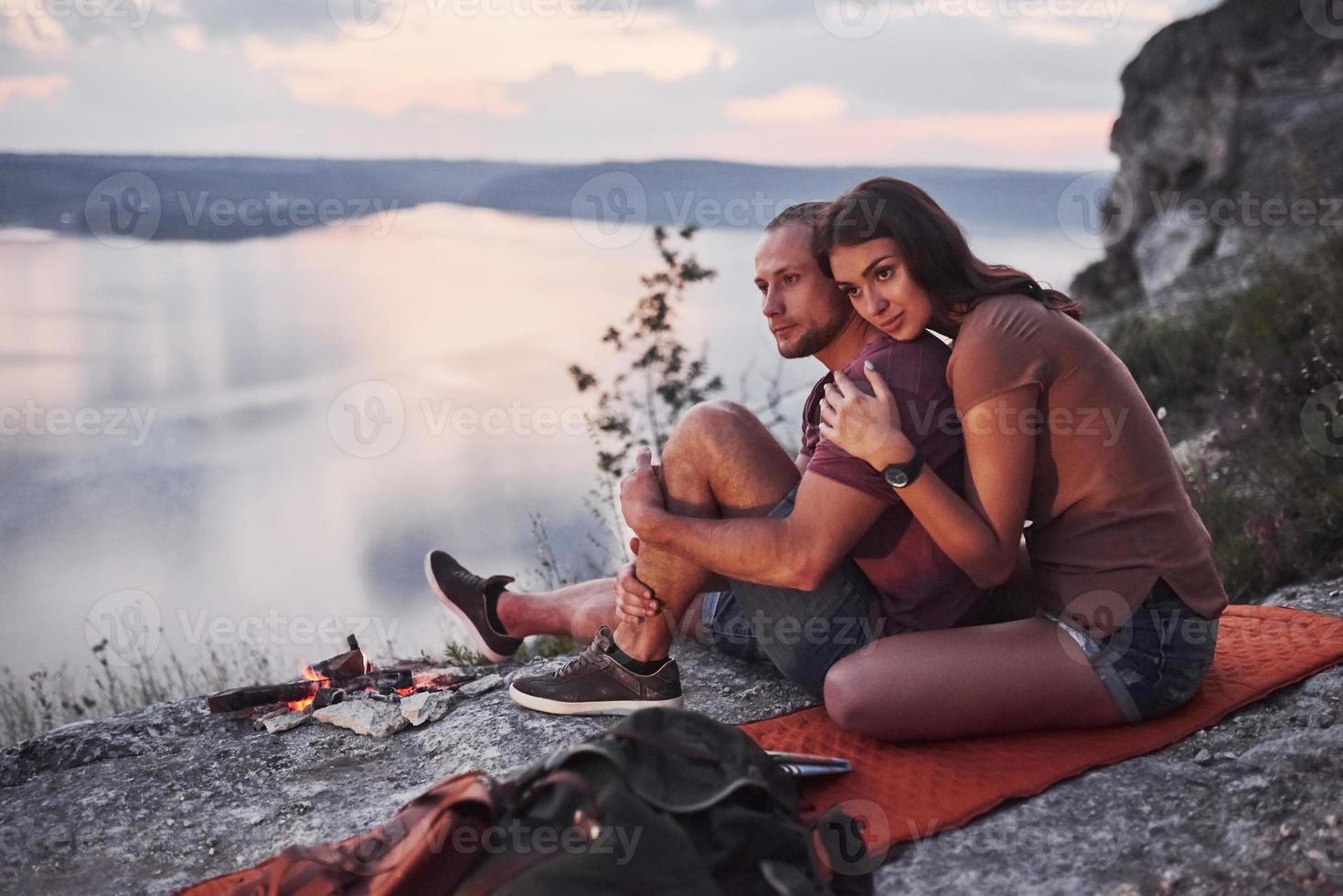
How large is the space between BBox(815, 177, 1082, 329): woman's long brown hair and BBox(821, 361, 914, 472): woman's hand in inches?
10.8

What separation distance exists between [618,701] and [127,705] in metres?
3.07

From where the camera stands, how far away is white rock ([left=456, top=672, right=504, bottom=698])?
13.4 ft

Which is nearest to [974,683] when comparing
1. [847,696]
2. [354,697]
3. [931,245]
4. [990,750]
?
[990,750]

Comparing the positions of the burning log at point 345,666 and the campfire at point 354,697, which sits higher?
→ the burning log at point 345,666

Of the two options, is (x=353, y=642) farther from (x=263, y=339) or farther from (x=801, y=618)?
(x=263, y=339)

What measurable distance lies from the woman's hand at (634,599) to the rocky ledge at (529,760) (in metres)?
0.39

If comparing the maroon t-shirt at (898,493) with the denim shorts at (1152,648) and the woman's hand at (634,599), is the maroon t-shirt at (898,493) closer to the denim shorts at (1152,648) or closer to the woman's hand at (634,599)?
the denim shorts at (1152,648)

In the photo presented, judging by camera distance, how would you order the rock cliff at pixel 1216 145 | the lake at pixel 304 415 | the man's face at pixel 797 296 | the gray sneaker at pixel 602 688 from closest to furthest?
1. the man's face at pixel 797 296
2. the gray sneaker at pixel 602 688
3. the lake at pixel 304 415
4. the rock cliff at pixel 1216 145

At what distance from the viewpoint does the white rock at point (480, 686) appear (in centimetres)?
410

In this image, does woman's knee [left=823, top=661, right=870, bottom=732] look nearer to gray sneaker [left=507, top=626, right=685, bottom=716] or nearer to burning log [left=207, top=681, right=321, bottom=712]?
gray sneaker [left=507, top=626, right=685, bottom=716]

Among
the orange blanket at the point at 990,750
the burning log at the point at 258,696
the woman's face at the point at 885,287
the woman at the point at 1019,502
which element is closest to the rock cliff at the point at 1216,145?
the orange blanket at the point at 990,750

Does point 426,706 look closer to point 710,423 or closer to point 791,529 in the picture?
point 710,423

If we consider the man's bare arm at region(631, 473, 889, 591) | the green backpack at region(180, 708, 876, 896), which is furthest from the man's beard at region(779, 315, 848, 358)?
the green backpack at region(180, 708, 876, 896)

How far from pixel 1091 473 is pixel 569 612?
2133 millimetres
